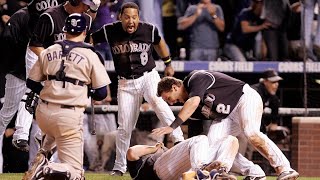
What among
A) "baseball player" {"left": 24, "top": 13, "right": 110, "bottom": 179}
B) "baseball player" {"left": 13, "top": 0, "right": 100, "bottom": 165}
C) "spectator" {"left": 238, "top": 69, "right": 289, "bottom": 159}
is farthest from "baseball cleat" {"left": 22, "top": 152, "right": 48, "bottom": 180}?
"spectator" {"left": 238, "top": 69, "right": 289, "bottom": 159}

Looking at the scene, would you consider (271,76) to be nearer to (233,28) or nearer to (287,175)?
(233,28)

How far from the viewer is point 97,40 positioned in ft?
41.7

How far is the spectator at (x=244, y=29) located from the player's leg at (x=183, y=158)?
5.17 meters

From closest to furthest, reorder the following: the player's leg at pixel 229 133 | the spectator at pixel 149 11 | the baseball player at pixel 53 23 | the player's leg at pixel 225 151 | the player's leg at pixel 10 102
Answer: the player's leg at pixel 225 151
the player's leg at pixel 229 133
the baseball player at pixel 53 23
the player's leg at pixel 10 102
the spectator at pixel 149 11

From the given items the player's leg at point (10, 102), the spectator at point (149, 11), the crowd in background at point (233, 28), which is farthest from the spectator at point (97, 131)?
the player's leg at point (10, 102)

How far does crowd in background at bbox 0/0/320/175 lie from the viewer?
49.8 ft

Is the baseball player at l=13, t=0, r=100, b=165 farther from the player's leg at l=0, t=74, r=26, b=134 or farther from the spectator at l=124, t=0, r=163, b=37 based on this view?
the spectator at l=124, t=0, r=163, b=37

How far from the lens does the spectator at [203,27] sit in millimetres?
15188

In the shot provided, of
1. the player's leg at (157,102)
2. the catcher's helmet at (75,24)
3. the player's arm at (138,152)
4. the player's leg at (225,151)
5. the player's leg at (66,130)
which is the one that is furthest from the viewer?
the player's leg at (157,102)

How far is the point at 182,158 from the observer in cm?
1015

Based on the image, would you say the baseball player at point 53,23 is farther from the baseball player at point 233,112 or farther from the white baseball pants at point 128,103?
the baseball player at point 233,112

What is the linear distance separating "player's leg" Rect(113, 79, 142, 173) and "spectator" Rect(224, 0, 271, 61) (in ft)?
9.94

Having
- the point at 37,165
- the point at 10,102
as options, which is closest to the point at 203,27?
the point at 10,102

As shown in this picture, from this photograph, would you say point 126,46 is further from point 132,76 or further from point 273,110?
point 273,110
